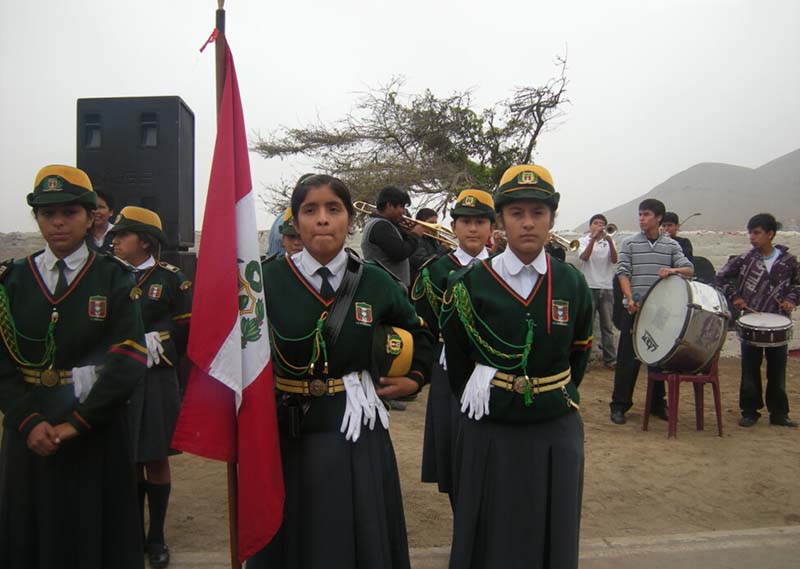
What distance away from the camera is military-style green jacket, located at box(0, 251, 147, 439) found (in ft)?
8.52

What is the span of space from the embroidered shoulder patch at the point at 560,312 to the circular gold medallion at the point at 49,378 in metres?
2.23

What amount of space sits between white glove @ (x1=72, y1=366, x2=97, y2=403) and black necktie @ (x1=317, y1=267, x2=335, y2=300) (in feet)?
3.86

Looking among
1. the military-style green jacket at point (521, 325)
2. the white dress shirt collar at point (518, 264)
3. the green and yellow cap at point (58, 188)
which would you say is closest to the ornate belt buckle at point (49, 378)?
the green and yellow cap at point (58, 188)

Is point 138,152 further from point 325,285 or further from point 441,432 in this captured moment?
point 325,285

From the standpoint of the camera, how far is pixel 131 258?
3.88 metres

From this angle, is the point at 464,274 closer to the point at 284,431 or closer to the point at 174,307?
the point at 284,431

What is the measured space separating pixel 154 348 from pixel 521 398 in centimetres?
237

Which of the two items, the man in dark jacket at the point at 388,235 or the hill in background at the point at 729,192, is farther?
the hill in background at the point at 729,192

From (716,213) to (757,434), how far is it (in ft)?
121

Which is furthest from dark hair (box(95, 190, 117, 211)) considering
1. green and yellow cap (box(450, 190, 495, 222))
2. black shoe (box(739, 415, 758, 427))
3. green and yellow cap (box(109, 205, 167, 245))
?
black shoe (box(739, 415, 758, 427))

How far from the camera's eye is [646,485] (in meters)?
5.06

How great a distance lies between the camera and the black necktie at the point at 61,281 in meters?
2.68

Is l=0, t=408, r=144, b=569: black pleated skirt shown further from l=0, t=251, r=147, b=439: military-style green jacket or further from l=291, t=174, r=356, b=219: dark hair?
l=291, t=174, r=356, b=219: dark hair

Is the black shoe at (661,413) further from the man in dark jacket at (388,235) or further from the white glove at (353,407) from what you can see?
the white glove at (353,407)
